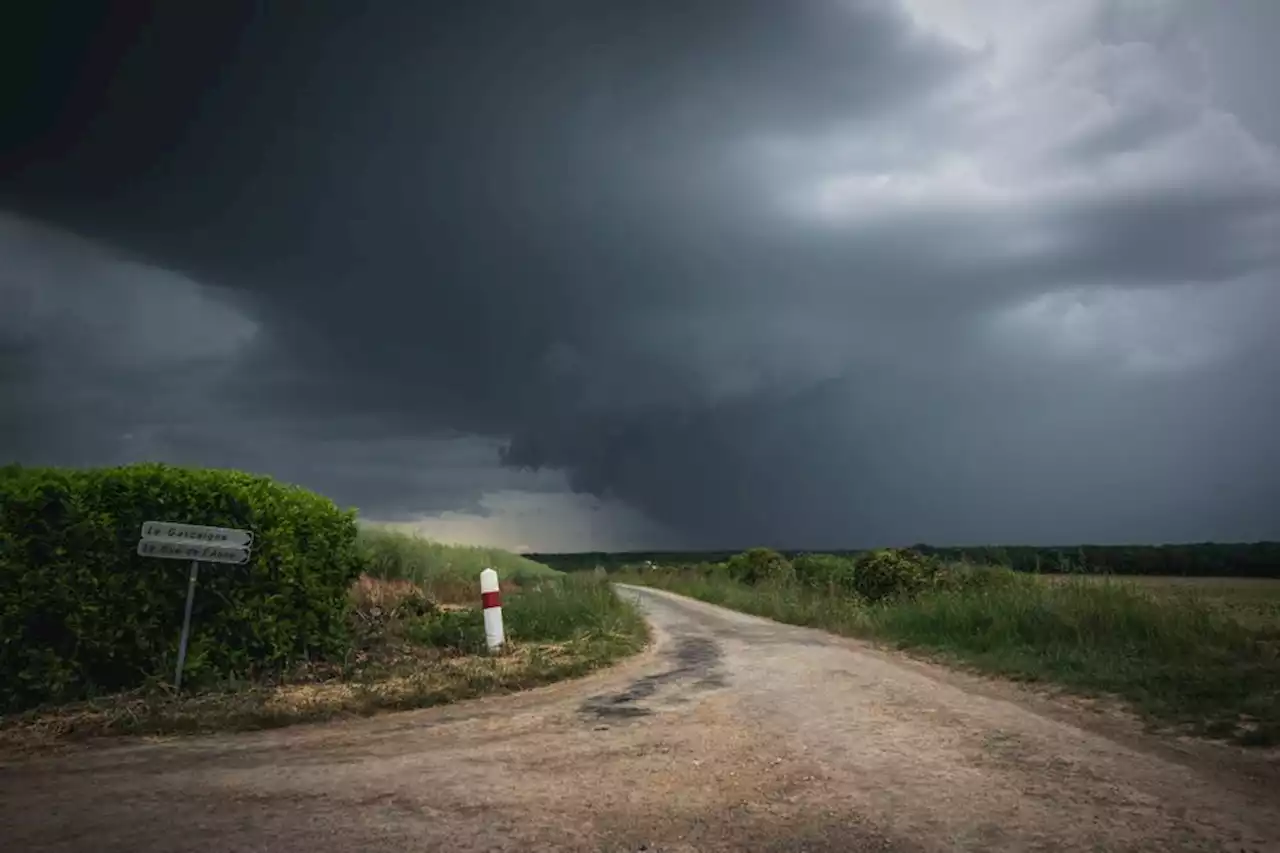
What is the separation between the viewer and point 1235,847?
13.5 feet

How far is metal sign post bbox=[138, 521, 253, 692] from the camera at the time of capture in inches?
324

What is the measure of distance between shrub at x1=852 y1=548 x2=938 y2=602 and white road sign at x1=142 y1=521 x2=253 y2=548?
44.8ft

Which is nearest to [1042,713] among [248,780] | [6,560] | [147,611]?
[248,780]

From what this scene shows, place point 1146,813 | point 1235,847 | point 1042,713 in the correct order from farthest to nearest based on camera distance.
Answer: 1. point 1042,713
2. point 1146,813
3. point 1235,847

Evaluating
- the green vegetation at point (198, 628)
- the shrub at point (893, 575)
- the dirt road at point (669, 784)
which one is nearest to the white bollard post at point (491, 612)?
the green vegetation at point (198, 628)

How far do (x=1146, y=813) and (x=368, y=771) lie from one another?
175 inches

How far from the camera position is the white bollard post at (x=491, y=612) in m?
10.9

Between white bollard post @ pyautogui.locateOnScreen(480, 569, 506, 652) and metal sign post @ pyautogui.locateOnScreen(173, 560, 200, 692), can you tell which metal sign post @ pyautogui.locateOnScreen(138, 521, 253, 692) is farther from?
white bollard post @ pyautogui.locateOnScreen(480, 569, 506, 652)

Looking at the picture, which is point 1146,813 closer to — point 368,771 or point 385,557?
point 368,771

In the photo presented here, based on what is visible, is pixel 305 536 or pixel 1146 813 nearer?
pixel 1146 813

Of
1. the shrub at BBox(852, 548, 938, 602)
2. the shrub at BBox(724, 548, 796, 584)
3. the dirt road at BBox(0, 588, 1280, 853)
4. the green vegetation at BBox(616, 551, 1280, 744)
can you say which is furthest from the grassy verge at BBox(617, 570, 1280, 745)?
the shrub at BBox(724, 548, 796, 584)

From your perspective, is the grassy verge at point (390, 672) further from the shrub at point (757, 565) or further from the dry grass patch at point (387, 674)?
the shrub at point (757, 565)

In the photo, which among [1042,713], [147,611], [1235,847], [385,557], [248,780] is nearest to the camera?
[1235,847]

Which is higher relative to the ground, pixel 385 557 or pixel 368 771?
pixel 385 557
